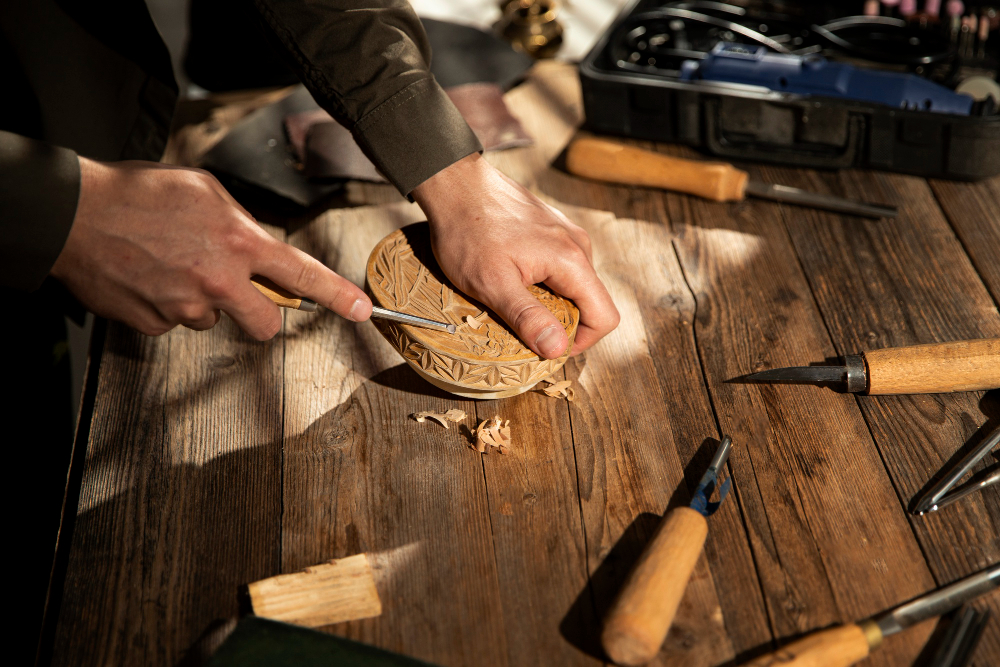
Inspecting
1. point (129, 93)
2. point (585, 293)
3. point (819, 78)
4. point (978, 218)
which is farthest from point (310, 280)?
point (978, 218)

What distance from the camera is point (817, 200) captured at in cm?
136

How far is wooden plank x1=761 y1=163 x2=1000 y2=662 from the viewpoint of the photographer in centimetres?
92

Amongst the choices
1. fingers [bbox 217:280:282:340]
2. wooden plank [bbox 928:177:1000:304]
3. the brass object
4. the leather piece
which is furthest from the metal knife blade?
the brass object

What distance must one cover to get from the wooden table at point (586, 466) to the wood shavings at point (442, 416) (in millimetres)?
15

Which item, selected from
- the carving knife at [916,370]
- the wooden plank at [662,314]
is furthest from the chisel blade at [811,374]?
the wooden plank at [662,314]

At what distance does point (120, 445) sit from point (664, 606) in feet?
2.51

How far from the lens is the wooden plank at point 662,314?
0.87 metres

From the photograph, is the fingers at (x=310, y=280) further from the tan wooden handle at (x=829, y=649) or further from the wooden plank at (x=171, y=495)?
the tan wooden handle at (x=829, y=649)

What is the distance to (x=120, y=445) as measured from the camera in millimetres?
1067

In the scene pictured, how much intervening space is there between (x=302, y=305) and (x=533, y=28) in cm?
116

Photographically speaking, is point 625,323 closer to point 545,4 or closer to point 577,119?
point 577,119

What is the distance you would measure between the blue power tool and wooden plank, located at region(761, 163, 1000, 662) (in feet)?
0.48

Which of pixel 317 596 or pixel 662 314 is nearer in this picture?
pixel 317 596

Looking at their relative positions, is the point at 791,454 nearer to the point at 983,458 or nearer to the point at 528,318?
the point at 983,458
